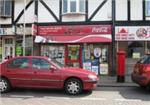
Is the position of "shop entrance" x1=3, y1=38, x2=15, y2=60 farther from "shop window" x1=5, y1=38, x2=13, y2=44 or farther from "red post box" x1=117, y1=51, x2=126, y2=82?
"red post box" x1=117, y1=51, x2=126, y2=82

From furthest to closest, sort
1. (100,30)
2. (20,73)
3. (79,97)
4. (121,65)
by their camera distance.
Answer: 1. (100,30)
2. (121,65)
3. (20,73)
4. (79,97)

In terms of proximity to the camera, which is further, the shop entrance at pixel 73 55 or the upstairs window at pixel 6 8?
the upstairs window at pixel 6 8

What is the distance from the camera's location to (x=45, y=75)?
1216 cm

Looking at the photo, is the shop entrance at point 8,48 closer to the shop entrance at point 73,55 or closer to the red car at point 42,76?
the shop entrance at point 73,55

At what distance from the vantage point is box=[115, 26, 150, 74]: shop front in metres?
19.2

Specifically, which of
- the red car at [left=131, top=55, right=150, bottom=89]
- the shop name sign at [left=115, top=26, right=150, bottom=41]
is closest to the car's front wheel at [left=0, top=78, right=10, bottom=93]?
the red car at [left=131, top=55, right=150, bottom=89]

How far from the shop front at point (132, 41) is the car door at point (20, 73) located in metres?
8.31

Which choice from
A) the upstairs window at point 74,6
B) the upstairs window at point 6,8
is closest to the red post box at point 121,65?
the upstairs window at point 74,6

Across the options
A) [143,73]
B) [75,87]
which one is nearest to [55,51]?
[75,87]

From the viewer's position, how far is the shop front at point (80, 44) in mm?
19594

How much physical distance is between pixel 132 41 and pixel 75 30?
12.0ft

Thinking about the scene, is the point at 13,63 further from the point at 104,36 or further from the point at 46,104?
the point at 104,36

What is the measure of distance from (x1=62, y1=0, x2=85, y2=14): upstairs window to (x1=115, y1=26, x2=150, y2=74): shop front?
8.88ft

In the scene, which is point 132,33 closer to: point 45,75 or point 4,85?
point 45,75
